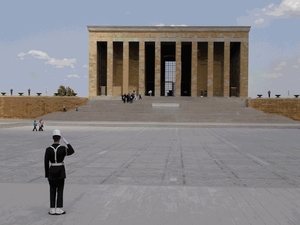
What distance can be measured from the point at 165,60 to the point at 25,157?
51671 mm

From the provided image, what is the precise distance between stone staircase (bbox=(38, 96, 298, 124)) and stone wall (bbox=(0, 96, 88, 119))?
221 cm

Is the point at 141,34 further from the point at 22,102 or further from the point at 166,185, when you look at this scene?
the point at 166,185

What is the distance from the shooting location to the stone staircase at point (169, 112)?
3953 centimetres

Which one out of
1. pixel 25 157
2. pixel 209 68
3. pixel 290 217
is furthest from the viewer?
pixel 209 68

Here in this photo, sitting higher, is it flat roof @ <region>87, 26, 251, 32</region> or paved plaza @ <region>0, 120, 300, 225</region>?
flat roof @ <region>87, 26, 251, 32</region>

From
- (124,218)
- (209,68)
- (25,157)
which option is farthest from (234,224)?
(209,68)

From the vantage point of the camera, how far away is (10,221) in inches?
216

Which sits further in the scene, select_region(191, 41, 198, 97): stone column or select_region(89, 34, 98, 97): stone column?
select_region(89, 34, 98, 97): stone column

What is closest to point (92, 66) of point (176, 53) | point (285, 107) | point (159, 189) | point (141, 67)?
point (141, 67)

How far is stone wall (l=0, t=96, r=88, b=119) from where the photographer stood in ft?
155

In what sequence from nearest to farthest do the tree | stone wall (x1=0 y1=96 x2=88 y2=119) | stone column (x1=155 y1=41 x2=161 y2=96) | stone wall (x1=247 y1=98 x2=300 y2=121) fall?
stone wall (x1=247 y1=98 x2=300 y2=121)
stone wall (x1=0 y1=96 x2=88 y2=119)
stone column (x1=155 y1=41 x2=161 y2=96)
the tree

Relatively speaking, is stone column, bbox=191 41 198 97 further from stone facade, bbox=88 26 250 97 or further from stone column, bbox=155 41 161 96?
stone column, bbox=155 41 161 96

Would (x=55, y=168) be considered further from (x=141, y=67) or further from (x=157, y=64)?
(x=141, y=67)

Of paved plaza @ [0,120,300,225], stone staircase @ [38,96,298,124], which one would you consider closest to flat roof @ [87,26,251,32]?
stone staircase @ [38,96,298,124]
